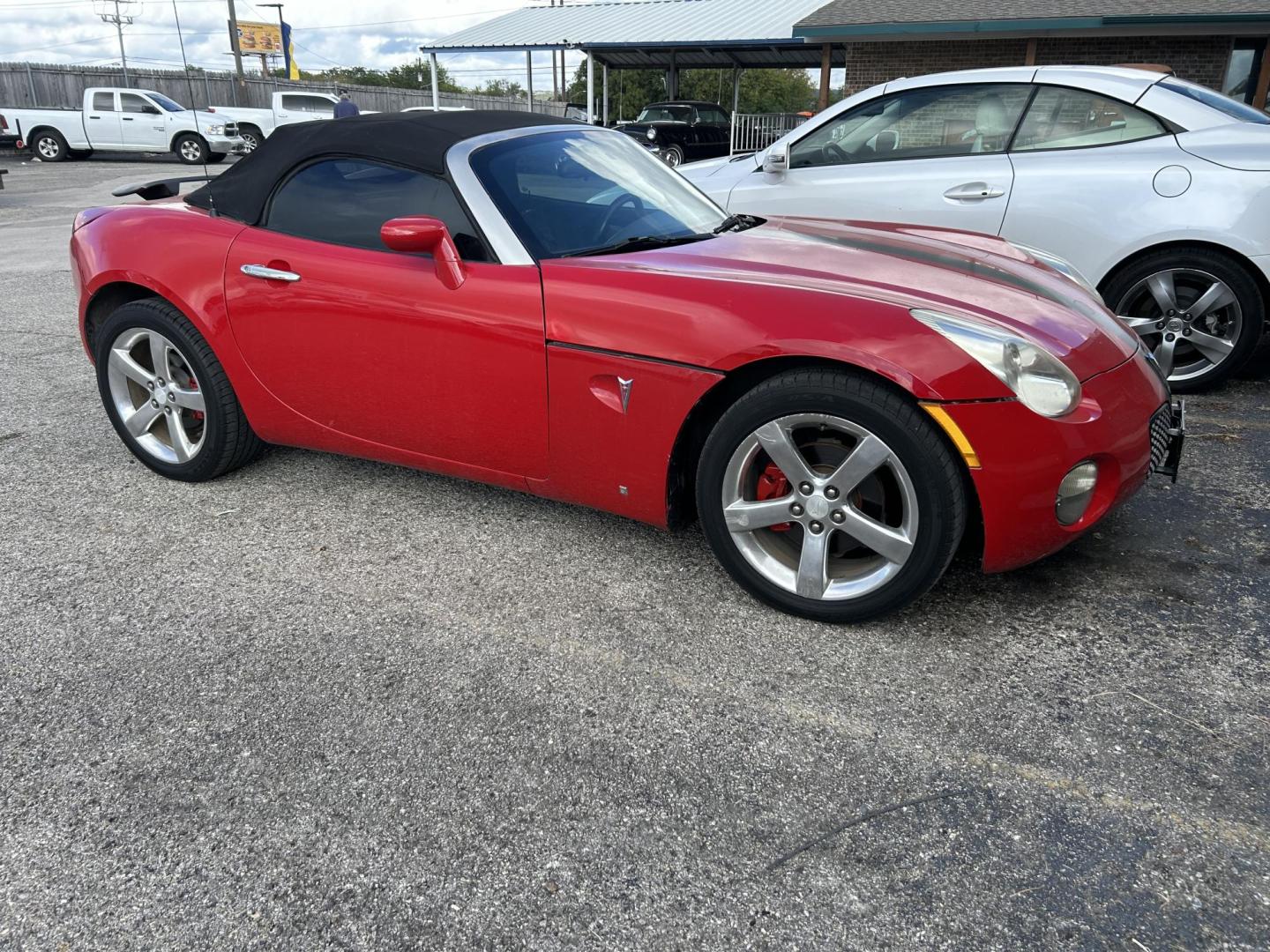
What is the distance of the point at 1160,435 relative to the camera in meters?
2.74

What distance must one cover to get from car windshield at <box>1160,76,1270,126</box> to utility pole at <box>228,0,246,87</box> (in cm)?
3536

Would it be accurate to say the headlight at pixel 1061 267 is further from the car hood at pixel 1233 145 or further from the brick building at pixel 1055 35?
the brick building at pixel 1055 35

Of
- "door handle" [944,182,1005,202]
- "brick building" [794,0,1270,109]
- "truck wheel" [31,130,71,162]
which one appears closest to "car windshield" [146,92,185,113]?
"truck wheel" [31,130,71,162]

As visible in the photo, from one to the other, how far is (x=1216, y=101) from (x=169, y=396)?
520cm

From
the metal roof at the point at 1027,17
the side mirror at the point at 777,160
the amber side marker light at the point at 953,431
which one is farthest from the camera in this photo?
the metal roof at the point at 1027,17

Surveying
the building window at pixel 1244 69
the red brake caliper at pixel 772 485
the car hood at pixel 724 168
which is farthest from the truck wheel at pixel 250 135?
the red brake caliper at pixel 772 485

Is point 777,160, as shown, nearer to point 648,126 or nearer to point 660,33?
point 648,126

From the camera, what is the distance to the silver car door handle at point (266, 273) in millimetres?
3191

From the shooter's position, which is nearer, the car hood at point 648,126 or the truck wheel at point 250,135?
the car hood at point 648,126

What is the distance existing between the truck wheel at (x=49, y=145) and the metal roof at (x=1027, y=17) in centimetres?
1820

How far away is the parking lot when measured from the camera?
1.76 metres

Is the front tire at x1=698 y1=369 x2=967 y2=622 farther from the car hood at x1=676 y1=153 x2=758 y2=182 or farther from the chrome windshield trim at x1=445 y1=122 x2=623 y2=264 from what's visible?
the car hood at x1=676 y1=153 x2=758 y2=182

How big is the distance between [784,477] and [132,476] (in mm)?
2748

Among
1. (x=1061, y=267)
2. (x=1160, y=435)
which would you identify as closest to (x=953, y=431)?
(x=1160, y=435)
